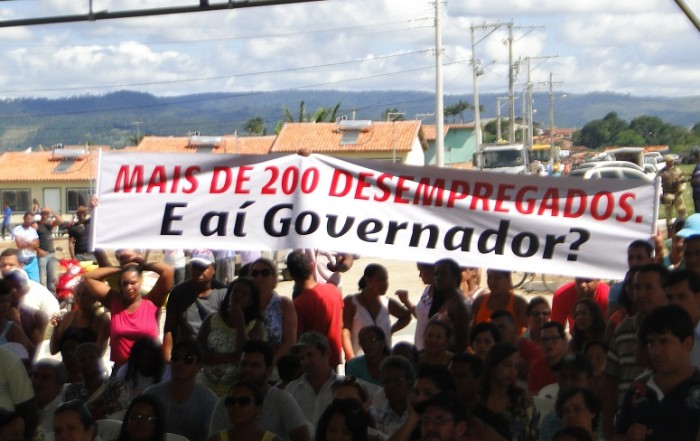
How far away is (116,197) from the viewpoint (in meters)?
8.08

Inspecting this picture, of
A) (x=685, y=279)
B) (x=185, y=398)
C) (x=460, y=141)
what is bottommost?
(x=185, y=398)

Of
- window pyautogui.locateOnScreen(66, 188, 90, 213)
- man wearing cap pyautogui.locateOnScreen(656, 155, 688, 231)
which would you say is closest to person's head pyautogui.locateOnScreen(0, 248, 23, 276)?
man wearing cap pyautogui.locateOnScreen(656, 155, 688, 231)

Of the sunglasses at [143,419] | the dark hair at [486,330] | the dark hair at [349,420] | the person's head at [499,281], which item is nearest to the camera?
the dark hair at [349,420]

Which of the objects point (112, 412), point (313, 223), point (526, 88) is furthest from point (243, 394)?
point (526, 88)

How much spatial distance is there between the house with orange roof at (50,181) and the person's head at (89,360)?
253ft

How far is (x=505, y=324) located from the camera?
7336 mm

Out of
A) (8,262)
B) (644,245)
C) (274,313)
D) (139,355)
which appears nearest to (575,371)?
(644,245)

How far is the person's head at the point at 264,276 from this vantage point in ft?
26.0

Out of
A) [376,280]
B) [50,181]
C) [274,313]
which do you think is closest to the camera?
[274,313]

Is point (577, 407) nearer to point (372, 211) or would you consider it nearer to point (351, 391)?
point (351, 391)

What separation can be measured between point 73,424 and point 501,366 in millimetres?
2277

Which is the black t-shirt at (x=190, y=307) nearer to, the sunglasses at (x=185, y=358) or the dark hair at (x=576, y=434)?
the sunglasses at (x=185, y=358)

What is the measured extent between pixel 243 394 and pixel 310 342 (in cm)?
109

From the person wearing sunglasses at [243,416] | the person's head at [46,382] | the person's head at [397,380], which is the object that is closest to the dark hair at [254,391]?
the person wearing sunglasses at [243,416]
